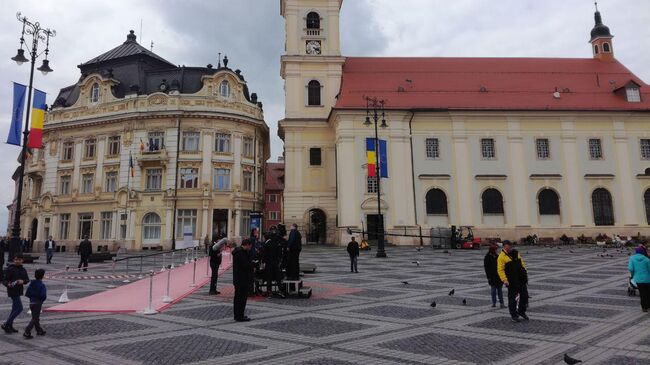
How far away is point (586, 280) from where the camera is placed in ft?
50.7

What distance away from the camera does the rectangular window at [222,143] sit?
42.3 m

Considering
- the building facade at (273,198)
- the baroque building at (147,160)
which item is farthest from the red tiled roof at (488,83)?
the building facade at (273,198)

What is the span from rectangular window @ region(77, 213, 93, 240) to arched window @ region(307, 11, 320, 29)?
2850 centimetres

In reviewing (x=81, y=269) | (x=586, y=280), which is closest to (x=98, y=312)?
(x=81, y=269)

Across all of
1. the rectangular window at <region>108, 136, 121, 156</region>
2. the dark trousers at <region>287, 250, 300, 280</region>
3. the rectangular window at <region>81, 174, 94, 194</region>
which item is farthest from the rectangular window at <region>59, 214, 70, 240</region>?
the dark trousers at <region>287, 250, 300, 280</region>

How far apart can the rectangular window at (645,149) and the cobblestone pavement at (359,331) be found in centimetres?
3585

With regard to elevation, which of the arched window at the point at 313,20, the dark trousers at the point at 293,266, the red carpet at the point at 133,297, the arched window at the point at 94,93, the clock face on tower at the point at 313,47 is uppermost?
the arched window at the point at 313,20

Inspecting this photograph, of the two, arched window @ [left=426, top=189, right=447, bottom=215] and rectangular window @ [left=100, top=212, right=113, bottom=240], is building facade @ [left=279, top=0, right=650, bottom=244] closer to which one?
arched window @ [left=426, top=189, right=447, bottom=215]

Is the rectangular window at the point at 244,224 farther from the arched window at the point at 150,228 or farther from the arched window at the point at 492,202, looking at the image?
the arched window at the point at 492,202

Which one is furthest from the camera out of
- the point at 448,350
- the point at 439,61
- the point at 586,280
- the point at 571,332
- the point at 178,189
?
the point at 439,61

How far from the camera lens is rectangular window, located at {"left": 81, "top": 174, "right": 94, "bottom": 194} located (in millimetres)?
42750

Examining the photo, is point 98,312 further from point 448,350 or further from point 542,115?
point 542,115

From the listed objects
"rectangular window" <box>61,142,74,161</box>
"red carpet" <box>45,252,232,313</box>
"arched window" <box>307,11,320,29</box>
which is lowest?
"red carpet" <box>45,252,232,313</box>

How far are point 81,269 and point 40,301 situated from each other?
1504 cm
